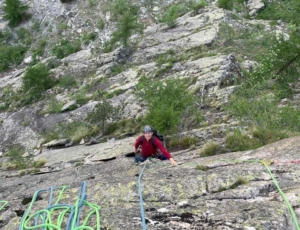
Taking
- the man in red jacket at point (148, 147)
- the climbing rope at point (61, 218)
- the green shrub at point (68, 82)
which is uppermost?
the climbing rope at point (61, 218)

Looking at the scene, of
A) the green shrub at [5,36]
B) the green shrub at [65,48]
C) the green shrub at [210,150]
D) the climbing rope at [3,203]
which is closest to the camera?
the climbing rope at [3,203]

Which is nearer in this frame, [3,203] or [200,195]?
[200,195]

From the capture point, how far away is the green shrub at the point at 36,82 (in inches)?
1050

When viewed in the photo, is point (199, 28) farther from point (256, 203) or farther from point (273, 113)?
point (256, 203)

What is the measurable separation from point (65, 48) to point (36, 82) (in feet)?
23.5

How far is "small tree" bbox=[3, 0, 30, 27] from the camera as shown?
3856 cm

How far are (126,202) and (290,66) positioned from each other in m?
11.3

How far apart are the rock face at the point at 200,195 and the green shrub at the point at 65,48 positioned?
27376 millimetres

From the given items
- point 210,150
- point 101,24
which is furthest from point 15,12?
point 210,150

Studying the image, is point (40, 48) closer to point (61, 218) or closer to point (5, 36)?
point (5, 36)

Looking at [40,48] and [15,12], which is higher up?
[15,12]

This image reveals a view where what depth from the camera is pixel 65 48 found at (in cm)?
3253

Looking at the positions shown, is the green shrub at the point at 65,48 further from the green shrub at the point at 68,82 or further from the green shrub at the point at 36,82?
the green shrub at the point at 68,82

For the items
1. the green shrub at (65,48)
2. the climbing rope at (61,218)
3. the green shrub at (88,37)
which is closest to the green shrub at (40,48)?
the green shrub at (65,48)
